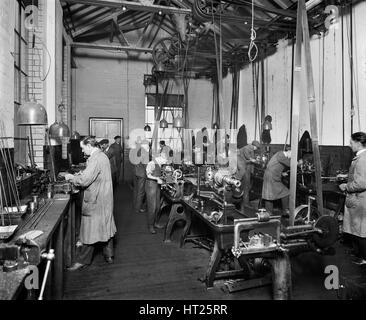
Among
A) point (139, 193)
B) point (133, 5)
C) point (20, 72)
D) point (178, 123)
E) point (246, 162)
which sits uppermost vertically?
point (133, 5)

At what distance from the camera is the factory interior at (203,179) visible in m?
2.39

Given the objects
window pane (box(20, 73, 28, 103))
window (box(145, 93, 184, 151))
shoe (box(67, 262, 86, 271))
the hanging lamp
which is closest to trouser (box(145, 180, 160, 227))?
shoe (box(67, 262, 86, 271))

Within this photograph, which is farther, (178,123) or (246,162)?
(246,162)

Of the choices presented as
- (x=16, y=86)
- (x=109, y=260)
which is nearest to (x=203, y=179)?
(x=109, y=260)

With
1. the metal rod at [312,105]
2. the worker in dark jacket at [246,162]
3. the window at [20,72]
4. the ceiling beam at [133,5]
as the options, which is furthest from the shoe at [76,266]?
the ceiling beam at [133,5]

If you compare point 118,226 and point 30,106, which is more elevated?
point 30,106

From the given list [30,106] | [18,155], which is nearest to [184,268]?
[30,106]

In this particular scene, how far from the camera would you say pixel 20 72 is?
4.38m

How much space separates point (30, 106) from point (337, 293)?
3.66 metres

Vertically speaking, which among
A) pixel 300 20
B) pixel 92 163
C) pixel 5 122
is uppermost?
pixel 300 20

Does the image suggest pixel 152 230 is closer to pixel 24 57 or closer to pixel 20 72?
pixel 20 72

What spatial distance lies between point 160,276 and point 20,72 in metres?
3.72
